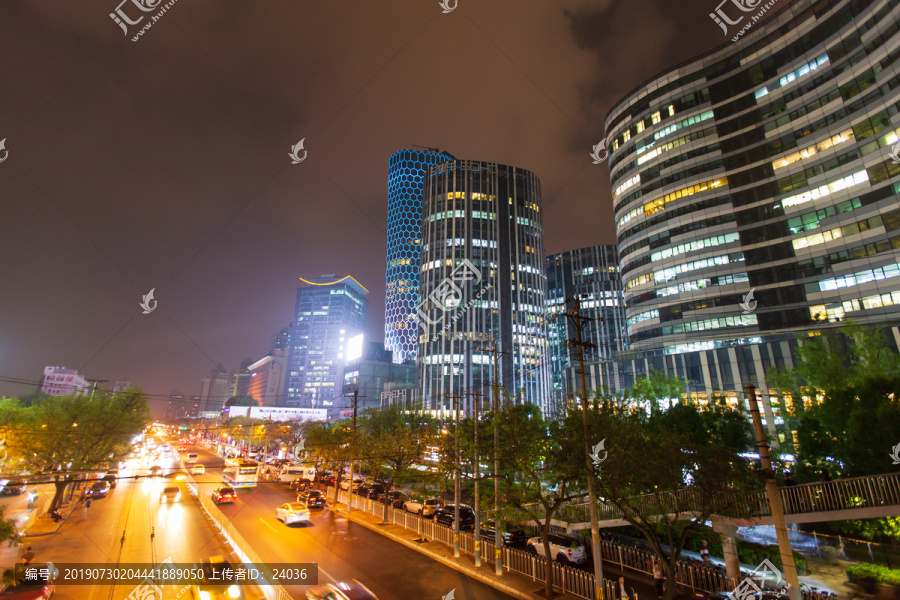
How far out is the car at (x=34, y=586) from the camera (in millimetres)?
14891

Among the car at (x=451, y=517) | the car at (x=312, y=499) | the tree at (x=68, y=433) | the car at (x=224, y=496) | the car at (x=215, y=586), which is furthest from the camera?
the car at (x=312, y=499)

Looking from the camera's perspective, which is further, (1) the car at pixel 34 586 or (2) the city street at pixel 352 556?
(2) the city street at pixel 352 556

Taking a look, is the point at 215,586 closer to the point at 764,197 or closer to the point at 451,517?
the point at 451,517

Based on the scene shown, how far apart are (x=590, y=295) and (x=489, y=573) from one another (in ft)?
457

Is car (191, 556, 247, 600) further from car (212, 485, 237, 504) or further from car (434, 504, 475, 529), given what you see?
car (212, 485, 237, 504)

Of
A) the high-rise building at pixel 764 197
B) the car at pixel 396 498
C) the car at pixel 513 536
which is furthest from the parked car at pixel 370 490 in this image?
the high-rise building at pixel 764 197

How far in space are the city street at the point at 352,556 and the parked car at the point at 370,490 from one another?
1100cm

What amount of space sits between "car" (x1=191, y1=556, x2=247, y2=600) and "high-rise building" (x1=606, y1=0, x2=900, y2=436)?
6133 cm

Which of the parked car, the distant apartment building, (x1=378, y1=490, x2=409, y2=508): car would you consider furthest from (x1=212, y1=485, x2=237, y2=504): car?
the distant apartment building

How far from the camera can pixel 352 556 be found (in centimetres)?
2328

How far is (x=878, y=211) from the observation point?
51812mm

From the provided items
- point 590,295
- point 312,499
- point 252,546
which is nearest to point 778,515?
point 252,546

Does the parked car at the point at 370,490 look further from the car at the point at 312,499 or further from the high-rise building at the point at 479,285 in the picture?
the high-rise building at the point at 479,285

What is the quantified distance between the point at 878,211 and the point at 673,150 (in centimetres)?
3053
